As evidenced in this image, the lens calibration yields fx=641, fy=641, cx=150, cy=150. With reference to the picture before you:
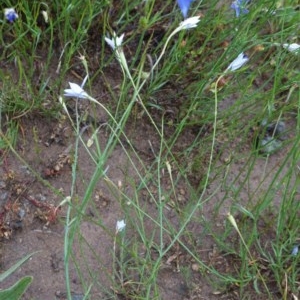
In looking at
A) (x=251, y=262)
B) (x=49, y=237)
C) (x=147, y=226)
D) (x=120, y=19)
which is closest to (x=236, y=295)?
(x=251, y=262)

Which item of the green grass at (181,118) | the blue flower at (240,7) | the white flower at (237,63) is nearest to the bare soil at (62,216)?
the green grass at (181,118)

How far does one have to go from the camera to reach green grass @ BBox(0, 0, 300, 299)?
1580 millimetres

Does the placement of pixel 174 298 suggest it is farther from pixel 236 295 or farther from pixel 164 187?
pixel 164 187

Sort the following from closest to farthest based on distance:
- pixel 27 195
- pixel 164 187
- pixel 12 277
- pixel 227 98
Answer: pixel 12 277 → pixel 27 195 → pixel 164 187 → pixel 227 98

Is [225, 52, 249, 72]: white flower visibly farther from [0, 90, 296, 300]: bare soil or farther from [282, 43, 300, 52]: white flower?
[0, 90, 296, 300]: bare soil

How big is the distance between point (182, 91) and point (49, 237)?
55 cm

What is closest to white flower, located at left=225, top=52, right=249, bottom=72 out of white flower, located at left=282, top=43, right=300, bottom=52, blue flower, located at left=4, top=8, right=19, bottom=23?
white flower, located at left=282, top=43, right=300, bottom=52

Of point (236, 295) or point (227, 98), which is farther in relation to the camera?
point (227, 98)

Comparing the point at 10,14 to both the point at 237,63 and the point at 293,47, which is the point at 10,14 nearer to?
the point at 237,63

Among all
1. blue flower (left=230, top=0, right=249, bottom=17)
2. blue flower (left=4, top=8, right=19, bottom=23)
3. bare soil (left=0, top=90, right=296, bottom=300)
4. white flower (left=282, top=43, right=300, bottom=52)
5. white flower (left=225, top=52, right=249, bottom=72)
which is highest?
blue flower (left=4, top=8, right=19, bottom=23)

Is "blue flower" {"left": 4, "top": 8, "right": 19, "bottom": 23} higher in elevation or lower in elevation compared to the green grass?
higher

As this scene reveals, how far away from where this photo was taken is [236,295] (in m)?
1.59

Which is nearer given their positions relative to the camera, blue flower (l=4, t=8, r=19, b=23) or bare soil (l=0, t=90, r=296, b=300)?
bare soil (l=0, t=90, r=296, b=300)

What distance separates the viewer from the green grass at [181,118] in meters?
1.58
